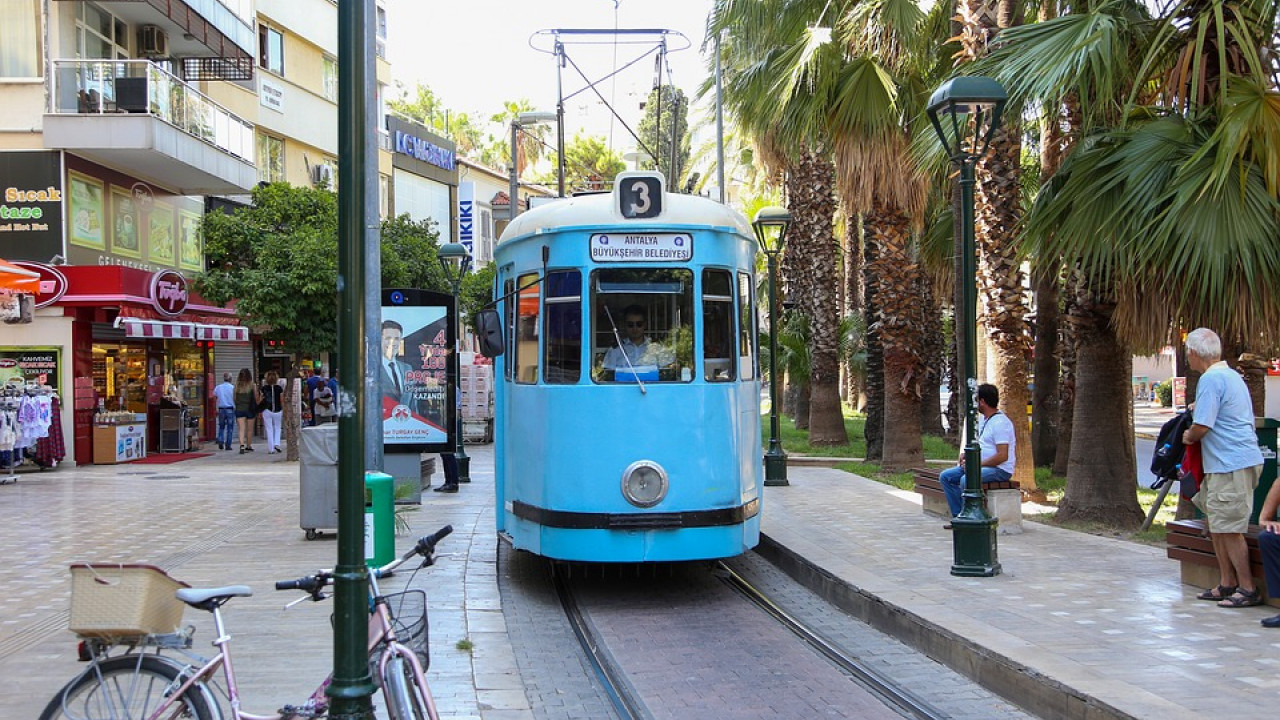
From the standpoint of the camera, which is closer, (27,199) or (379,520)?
(379,520)

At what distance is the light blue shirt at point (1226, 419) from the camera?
778cm

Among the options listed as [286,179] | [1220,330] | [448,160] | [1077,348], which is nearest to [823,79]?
[1077,348]

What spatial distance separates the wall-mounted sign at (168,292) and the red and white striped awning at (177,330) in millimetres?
306

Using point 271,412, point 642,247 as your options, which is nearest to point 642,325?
point 642,247

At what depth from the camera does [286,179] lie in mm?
34344

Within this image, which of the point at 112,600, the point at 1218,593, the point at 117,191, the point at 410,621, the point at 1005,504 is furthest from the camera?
the point at 117,191

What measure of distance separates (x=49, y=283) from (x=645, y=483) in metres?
16.7

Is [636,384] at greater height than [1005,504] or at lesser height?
greater

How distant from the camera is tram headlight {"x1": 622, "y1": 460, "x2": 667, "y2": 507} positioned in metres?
9.36

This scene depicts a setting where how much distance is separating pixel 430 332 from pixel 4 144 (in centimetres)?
1169

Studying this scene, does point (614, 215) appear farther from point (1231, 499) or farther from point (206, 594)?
point (206, 594)

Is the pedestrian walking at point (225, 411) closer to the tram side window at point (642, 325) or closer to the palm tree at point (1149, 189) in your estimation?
the tram side window at point (642, 325)

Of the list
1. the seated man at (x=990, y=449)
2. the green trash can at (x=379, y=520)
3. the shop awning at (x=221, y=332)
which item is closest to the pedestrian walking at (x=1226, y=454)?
the seated man at (x=990, y=449)

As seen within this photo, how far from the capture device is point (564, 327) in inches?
378
